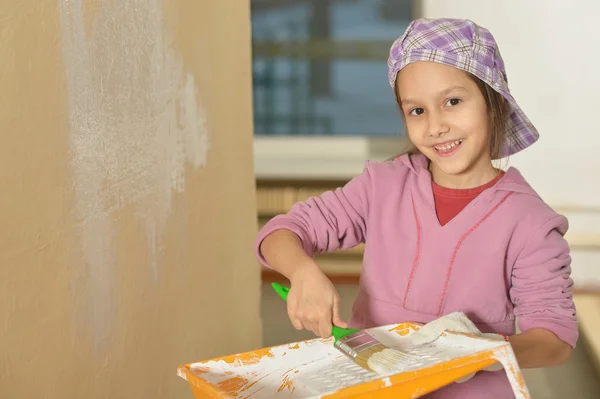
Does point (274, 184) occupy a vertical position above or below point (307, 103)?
below

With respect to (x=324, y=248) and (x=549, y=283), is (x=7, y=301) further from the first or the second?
(x=549, y=283)

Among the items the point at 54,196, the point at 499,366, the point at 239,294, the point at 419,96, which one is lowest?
the point at 239,294

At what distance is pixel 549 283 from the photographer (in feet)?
3.24

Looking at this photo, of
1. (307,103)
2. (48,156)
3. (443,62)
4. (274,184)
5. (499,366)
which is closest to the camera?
(499,366)

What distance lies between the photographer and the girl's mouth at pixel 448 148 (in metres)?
1.08

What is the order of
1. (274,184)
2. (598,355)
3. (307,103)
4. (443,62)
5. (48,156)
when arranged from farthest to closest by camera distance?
(307,103), (274,184), (598,355), (443,62), (48,156)

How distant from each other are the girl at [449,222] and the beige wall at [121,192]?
0.84 ft

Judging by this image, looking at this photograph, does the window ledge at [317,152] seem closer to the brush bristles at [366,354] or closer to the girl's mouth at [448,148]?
the girl's mouth at [448,148]

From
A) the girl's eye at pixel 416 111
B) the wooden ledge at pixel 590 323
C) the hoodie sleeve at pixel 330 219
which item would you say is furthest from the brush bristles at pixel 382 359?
the wooden ledge at pixel 590 323

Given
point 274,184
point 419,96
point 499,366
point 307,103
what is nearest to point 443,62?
point 419,96

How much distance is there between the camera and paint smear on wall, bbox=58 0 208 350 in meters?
1.00

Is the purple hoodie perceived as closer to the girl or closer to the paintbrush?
the girl

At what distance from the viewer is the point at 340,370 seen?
88 centimetres

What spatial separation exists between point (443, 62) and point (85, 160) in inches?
20.4
